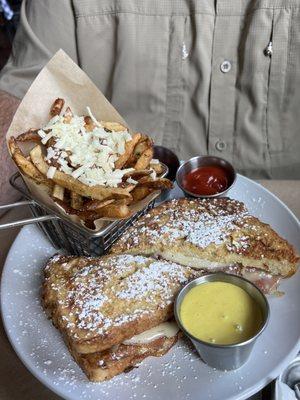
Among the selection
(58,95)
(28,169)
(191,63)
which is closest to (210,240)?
(28,169)

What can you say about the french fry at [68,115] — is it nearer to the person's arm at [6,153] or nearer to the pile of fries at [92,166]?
the pile of fries at [92,166]

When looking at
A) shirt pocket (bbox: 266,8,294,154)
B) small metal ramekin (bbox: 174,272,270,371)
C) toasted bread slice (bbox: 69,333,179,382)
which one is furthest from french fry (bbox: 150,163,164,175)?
shirt pocket (bbox: 266,8,294,154)

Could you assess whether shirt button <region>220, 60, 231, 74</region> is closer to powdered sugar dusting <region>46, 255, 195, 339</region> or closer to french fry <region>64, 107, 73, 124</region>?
french fry <region>64, 107, 73, 124</region>

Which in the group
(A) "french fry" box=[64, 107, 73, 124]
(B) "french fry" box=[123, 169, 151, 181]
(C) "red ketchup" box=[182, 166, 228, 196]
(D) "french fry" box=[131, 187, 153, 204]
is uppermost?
(A) "french fry" box=[64, 107, 73, 124]

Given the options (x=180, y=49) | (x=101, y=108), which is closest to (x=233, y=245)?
(x=101, y=108)

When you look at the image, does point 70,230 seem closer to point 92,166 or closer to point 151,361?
point 92,166

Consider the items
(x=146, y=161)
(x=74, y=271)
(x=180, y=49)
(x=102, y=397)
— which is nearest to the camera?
(x=102, y=397)

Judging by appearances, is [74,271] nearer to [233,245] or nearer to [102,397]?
[102,397]

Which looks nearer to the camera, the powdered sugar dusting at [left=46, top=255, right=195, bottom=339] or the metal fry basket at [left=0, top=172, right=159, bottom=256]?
the powdered sugar dusting at [left=46, top=255, right=195, bottom=339]
